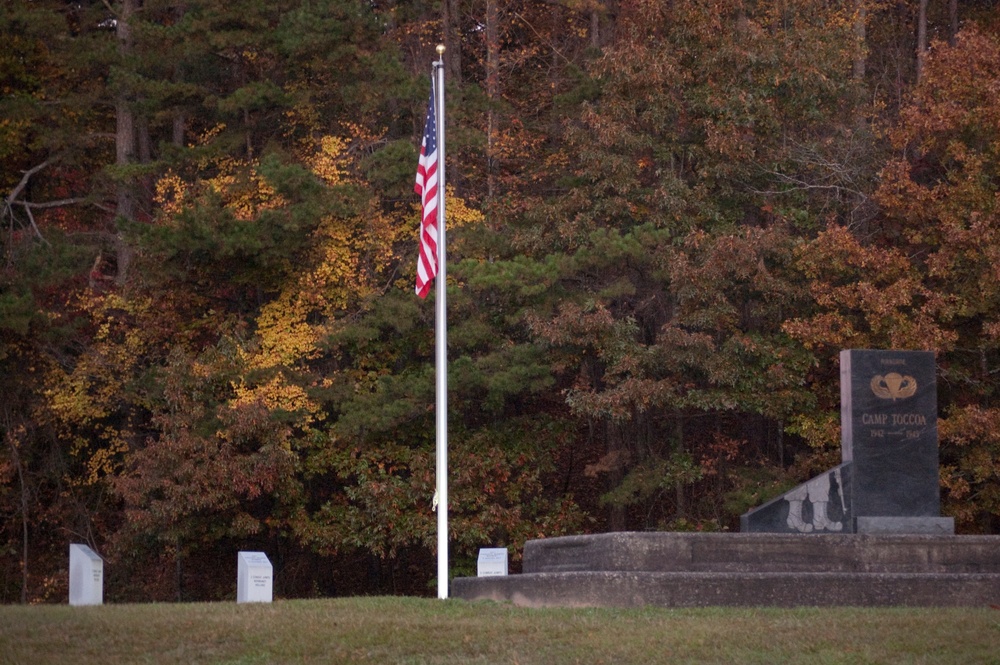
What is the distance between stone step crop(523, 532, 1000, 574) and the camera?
1408 cm

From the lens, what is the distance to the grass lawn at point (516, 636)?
1037 centimetres

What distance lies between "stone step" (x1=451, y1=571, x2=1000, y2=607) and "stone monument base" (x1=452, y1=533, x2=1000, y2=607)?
0.03ft

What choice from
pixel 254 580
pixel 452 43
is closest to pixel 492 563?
pixel 254 580

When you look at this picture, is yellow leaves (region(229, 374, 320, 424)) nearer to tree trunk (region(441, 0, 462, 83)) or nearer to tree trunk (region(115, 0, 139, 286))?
tree trunk (region(115, 0, 139, 286))

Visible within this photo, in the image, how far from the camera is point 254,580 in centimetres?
1508

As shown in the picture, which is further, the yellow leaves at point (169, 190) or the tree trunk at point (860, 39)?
the yellow leaves at point (169, 190)

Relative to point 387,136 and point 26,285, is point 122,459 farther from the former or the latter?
point 387,136

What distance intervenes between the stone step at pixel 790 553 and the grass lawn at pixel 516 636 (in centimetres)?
119

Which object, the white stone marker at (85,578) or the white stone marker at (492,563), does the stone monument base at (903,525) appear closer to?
the white stone marker at (492,563)

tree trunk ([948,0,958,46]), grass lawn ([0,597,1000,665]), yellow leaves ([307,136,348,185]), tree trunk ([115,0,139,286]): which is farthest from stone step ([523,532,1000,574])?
tree trunk ([948,0,958,46])

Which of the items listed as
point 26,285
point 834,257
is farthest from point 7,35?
point 834,257

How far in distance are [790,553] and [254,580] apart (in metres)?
6.15

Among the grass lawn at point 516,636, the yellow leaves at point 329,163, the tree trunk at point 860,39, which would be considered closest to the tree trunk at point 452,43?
the yellow leaves at point 329,163

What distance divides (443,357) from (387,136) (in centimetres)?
1406
